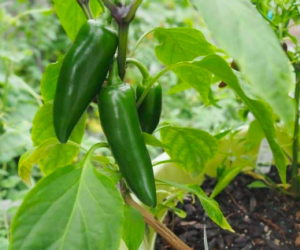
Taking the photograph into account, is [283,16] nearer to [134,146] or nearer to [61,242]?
[134,146]

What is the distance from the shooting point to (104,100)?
0.52m

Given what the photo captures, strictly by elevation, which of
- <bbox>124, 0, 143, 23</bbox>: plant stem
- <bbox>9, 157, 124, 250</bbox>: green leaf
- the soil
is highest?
<bbox>124, 0, 143, 23</bbox>: plant stem

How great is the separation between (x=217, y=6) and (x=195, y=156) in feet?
1.29

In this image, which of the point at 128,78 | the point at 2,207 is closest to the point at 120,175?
the point at 2,207

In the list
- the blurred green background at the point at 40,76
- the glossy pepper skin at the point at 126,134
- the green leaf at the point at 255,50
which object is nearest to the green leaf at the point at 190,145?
the glossy pepper skin at the point at 126,134

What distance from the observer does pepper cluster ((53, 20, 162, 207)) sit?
19.5 inches

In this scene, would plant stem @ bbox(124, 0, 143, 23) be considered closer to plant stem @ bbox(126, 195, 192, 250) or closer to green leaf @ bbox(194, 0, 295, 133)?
green leaf @ bbox(194, 0, 295, 133)

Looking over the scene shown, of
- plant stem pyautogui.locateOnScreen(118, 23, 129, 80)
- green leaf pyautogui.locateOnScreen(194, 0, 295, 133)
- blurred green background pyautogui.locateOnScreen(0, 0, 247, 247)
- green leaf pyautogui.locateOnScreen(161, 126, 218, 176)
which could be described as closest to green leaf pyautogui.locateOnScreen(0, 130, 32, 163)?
blurred green background pyautogui.locateOnScreen(0, 0, 247, 247)

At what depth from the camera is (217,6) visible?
1.26 feet

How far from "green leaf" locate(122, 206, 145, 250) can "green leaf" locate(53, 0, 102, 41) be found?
0.30m

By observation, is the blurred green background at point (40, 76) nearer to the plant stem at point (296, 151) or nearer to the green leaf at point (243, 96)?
the plant stem at point (296, 151)

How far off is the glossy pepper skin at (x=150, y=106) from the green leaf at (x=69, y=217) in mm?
136

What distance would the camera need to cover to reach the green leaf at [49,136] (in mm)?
671

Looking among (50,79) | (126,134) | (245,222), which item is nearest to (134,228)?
(126,134)
